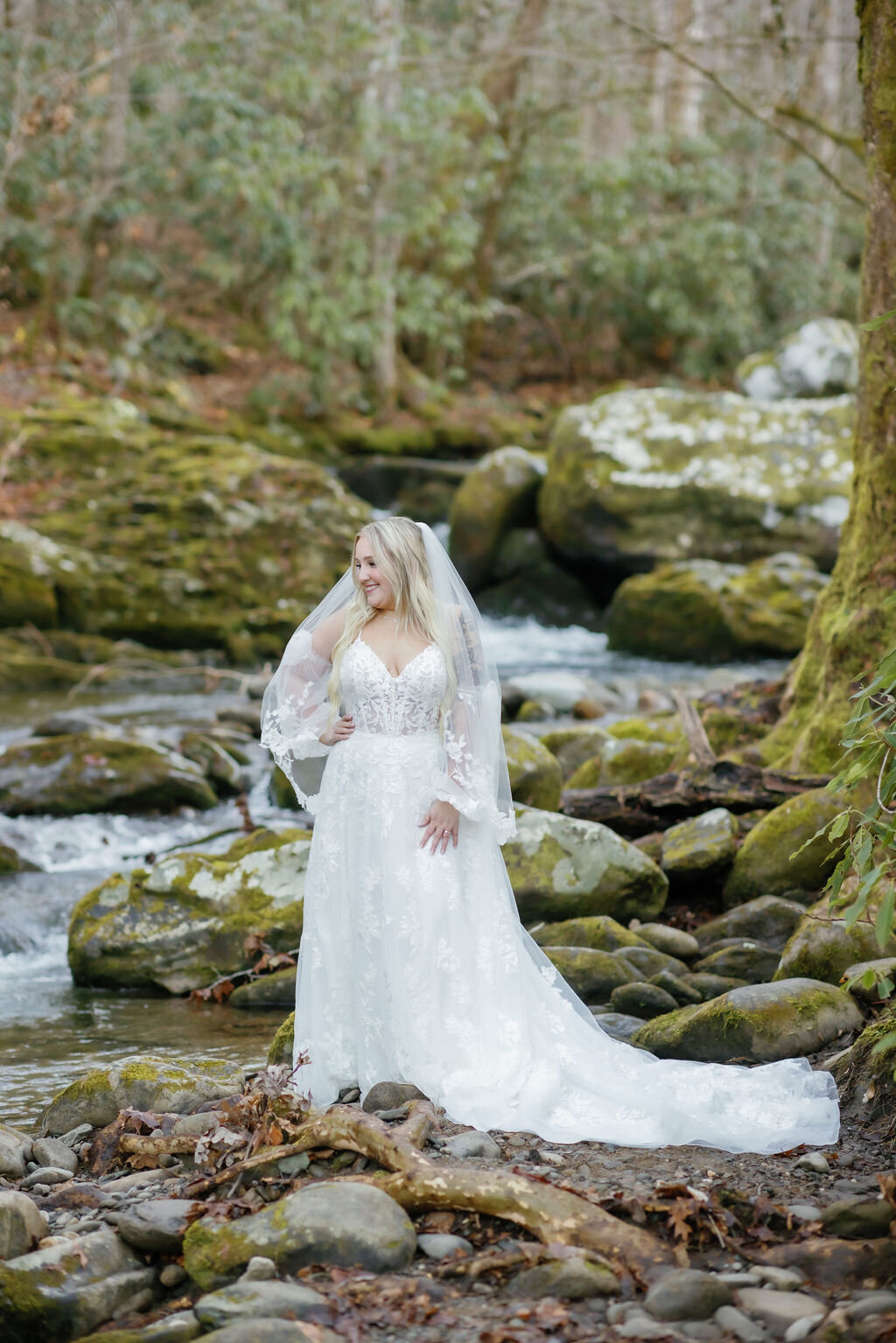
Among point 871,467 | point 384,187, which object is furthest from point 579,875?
point 384,187

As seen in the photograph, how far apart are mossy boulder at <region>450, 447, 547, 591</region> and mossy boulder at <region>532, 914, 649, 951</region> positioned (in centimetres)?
1134

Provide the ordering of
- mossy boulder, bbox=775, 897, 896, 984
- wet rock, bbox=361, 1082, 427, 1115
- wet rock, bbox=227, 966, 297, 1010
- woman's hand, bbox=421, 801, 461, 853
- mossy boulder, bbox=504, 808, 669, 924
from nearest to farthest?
1. wet rock, bbox=361, 1082, 427, 1115
2. woman's hand, bbox=421, 801, 461, 853
3. mossy boulder, bbox=775, 897, 896, 984
4. wet rock, bbox=227, 966, 297, 1010
5. mossy boulder, bbox=504, 808, 669, 924

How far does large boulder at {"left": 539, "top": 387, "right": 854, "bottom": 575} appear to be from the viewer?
16.4 meters

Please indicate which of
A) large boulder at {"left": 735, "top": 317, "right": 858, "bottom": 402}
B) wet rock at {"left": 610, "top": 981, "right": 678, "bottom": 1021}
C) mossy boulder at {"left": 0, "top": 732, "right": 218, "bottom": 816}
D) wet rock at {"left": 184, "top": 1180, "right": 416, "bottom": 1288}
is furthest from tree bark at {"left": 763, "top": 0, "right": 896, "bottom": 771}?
large boulder at {"left": 735, "top": 317, "right": 858, "bottom": 402}

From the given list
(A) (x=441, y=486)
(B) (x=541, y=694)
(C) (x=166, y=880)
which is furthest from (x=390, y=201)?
(C) (x=166, y=880)

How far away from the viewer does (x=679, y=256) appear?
26203 mm

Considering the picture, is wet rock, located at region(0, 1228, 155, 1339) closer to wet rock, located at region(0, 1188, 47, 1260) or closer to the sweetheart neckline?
wet rock, located at region(0, 1188, 47, 1260)

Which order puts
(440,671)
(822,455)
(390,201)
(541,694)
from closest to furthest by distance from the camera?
(440,671), (541,694), (822,455), (390,201)

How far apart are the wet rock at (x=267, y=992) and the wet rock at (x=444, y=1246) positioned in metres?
3.21

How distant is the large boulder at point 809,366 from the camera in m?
19.4

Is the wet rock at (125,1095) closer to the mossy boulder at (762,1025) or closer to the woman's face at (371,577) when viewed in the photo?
the mossy boulder at (762,1025)

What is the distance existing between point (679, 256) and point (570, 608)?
12135mm

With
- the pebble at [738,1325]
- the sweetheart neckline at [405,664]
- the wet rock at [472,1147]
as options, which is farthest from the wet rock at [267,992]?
the pebble at [738,1325]

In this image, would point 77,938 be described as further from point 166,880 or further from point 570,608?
point 570,608
